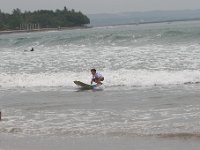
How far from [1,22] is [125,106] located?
608 ft

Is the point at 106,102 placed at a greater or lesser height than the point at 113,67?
lesser

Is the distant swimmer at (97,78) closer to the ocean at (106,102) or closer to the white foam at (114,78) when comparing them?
the ocean at (106,102)

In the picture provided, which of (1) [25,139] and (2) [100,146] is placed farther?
(1) [25,139]

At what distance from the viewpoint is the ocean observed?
1016cm

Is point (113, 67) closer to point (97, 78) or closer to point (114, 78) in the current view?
point (114, 78)

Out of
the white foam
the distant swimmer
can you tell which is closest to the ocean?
the white foam

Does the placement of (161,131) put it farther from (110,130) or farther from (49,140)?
(49,140)

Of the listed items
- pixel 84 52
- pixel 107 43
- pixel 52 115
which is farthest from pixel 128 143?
pixel 107 43

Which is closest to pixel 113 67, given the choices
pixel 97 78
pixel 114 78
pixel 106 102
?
pixel 114 78

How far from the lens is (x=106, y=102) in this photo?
604 inches

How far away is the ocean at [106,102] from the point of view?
10.2m

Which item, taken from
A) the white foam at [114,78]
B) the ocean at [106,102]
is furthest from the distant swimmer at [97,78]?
the white foam at [114,78]

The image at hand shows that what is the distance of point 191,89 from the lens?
17.3 m

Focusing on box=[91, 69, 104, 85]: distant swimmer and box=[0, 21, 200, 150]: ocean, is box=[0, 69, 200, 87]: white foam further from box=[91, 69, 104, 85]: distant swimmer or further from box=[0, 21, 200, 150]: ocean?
box=[91, 69, 104, 85]: distant swimmer
